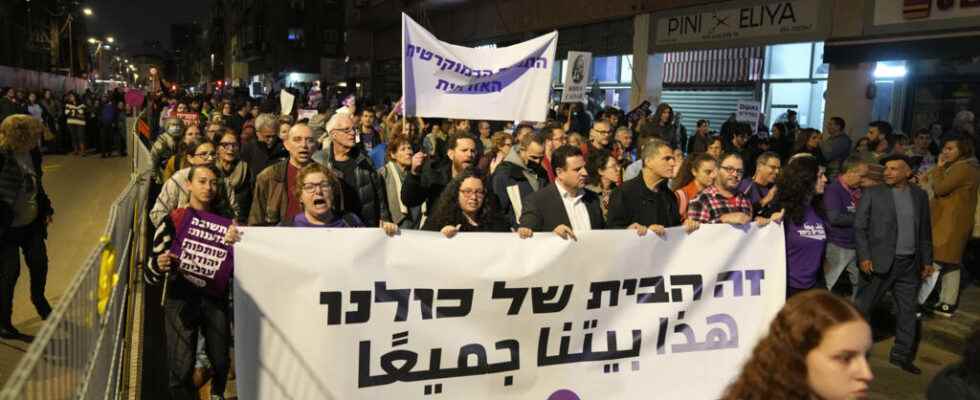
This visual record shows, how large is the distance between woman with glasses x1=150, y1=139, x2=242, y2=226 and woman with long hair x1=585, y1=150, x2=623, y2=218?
278 centimetres

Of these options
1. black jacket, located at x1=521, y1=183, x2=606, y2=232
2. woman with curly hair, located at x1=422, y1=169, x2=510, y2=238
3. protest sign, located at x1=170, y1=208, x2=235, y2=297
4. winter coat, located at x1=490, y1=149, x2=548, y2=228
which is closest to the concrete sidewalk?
black jacket, located at x1=521, y1=183, x2=606, y2=232

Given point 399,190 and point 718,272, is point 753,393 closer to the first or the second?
point 718,272

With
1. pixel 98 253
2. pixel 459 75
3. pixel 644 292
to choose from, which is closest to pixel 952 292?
pixel 644 292

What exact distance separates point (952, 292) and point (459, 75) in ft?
18.8

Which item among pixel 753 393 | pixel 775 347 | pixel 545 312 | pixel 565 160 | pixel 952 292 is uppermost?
pixel 565 160

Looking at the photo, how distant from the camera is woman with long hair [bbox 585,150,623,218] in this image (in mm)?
6234

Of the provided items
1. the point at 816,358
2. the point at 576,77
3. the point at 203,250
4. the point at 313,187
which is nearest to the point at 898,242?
the point at 816,358

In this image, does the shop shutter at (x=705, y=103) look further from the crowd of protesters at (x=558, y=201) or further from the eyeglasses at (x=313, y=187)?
the eyeglasses at (x=313, y=187)

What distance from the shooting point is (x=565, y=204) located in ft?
17.4

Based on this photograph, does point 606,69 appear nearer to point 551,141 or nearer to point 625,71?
point 625,71

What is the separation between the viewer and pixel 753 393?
7.61ft

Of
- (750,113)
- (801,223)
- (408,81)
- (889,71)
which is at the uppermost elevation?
(889,71)

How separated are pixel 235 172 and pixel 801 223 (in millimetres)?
4880

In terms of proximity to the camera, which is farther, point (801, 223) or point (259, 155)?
point (259, 155)
